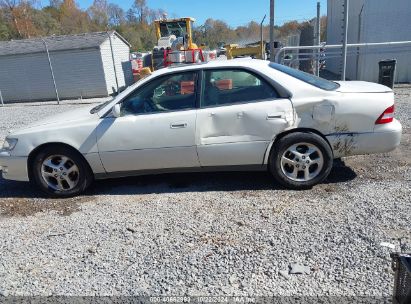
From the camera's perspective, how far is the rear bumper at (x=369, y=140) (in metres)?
4.16

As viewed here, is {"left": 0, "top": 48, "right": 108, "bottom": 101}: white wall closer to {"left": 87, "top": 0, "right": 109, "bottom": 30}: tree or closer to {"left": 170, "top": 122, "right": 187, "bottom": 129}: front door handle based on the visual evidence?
{"left": 170, "top": 122, "right": 187, "bottom": 129}: front door handle

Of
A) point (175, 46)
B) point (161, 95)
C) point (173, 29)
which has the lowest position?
point (161, 95)

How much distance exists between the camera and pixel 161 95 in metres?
4.43

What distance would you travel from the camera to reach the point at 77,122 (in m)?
4.49

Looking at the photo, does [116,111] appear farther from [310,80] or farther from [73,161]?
[310,80]

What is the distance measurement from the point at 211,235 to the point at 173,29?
17653 mm

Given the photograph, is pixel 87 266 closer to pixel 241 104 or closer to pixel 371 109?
pixel 241 104

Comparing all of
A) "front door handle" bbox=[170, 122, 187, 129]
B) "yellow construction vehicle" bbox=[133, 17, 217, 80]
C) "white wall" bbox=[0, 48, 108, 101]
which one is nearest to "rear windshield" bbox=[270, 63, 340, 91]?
"front door handle" bbox=[170, 122, 187, 129]

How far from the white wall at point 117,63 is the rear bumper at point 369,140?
1497cm

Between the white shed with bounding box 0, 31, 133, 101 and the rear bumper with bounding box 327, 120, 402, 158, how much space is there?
14696 mm

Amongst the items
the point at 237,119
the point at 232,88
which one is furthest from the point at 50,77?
the point at 237,119

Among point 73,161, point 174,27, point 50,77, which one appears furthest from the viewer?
point 174,27

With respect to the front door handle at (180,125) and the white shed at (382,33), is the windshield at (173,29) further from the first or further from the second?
the front door handle at (180,125)

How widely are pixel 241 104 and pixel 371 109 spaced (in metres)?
1.46
